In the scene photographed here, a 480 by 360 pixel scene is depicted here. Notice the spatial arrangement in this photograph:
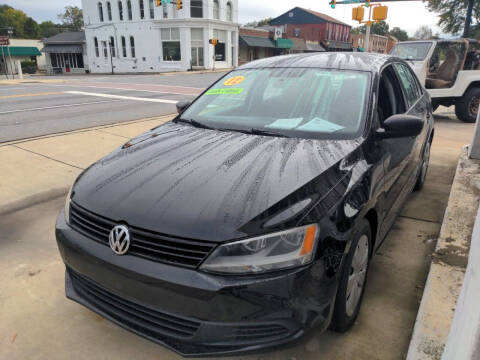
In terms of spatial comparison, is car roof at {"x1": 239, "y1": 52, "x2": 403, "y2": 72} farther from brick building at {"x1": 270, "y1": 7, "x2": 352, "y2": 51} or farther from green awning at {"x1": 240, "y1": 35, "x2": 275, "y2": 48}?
brick building at {"x1": 270, "y1": 7, "x2": 352, "y2": 51}

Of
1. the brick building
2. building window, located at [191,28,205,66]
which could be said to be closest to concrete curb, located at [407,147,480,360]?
building window, located at [191,28,205,66]

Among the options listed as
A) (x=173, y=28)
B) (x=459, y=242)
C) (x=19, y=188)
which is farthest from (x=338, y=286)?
(x=173, y=28)

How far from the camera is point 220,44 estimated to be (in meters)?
43.1

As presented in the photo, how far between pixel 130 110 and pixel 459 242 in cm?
936

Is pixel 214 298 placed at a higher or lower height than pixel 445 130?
higher

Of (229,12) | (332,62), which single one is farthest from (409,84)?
(229,12)

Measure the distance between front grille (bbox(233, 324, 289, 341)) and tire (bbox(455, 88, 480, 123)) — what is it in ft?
31.9

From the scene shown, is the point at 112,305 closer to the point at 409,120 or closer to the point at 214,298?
the point at 214,298

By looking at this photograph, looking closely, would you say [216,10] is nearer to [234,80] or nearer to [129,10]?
[129,10]

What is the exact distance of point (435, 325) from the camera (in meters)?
2.17

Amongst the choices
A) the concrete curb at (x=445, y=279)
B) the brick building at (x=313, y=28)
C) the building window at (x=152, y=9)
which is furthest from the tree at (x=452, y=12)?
the concrete curb at (x=445, y=279)

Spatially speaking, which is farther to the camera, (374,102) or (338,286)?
(374,102)

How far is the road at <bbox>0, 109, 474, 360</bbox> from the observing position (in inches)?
86.4

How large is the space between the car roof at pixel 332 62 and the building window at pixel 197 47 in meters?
39.7
